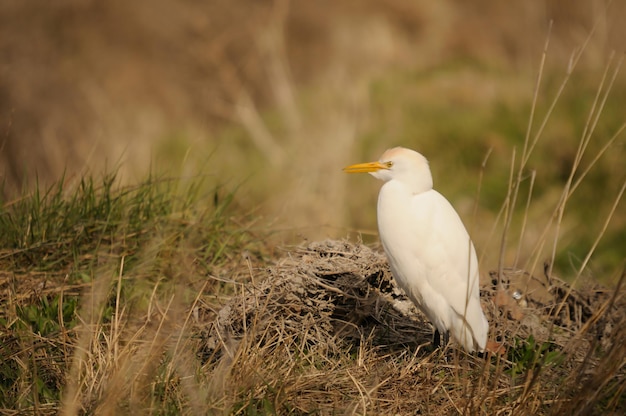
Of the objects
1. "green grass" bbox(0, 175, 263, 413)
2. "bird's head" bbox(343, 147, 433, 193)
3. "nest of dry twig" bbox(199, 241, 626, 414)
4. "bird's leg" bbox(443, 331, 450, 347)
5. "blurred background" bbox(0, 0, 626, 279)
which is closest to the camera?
"nest of dry twig" bbox(199, 241, 626, 414)

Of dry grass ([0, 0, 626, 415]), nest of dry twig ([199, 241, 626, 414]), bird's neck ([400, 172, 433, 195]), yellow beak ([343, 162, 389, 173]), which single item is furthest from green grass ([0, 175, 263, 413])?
bird's neck ([400, 172, 433, 195])

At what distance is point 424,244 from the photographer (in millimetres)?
3146

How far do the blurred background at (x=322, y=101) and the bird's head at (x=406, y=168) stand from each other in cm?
143

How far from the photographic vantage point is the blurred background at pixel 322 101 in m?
7.30

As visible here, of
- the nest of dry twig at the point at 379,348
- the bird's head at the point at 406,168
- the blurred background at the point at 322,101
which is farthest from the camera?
the blurred background at the point at 322,101

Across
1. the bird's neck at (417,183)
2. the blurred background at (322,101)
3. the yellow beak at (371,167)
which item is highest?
the yellow beak at (371,167)

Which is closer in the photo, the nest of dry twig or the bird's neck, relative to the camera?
the nest of dry twig

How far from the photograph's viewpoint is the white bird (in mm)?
3123

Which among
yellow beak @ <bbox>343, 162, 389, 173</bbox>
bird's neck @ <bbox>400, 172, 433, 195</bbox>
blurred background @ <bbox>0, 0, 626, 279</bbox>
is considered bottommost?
blurred background @ <bbox>0, 0, 626, 279</bbox>

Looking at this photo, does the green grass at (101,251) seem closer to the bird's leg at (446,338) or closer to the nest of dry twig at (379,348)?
the nest of dry twig at (379,348)

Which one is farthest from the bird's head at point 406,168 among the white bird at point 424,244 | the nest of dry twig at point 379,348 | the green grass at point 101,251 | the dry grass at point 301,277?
the green grass at point 101,251

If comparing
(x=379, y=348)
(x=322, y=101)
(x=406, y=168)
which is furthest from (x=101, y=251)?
(x=322, y=101)

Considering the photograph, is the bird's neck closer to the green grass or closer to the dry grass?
the dry grass

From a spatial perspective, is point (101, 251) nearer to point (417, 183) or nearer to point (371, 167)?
point (371, 167)
